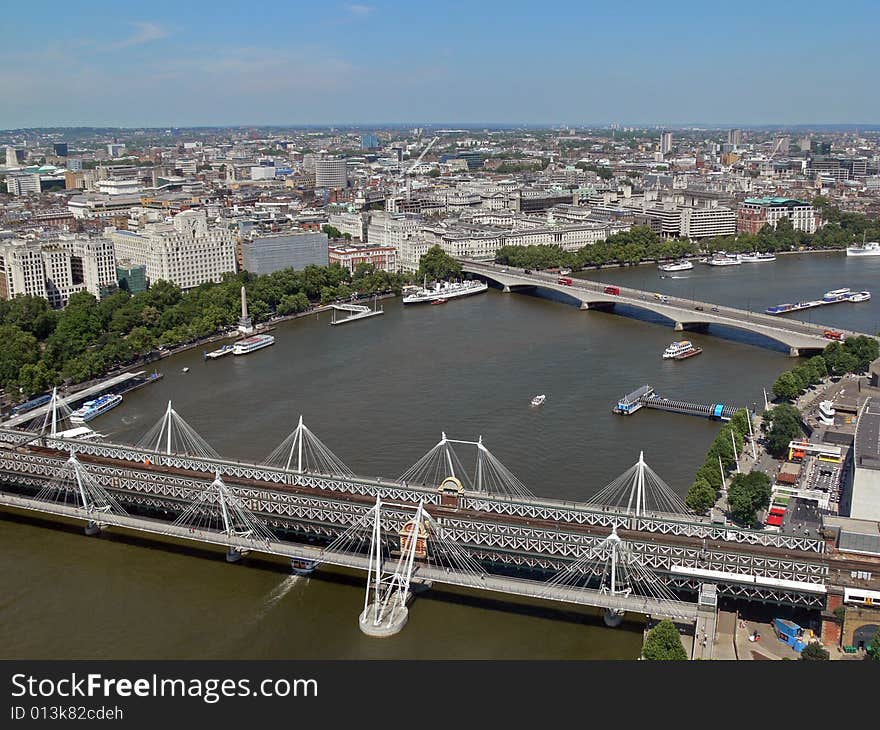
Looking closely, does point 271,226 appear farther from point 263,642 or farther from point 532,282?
point 263,642

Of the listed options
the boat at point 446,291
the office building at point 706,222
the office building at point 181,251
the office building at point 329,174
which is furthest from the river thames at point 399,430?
the office building at point 329,174

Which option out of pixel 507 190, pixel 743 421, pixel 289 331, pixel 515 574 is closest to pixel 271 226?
pixel 289 331

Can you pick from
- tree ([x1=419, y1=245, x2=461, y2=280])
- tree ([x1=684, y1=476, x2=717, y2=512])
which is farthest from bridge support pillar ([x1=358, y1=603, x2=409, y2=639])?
tree ([x1=419, y1=245, x2=461, y2=280])

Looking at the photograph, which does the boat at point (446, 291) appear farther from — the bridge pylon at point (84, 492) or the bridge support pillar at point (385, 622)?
the bridge support pillar at point (385, 622)

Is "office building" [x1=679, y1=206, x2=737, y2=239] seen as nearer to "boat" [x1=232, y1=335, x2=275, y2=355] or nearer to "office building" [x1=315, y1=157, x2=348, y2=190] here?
"boat" [x1=232, y1=335, x2=275, y2=355]

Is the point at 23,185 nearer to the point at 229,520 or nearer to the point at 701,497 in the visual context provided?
the point at 229,520

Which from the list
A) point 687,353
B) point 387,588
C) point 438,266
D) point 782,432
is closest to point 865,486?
point 782,432

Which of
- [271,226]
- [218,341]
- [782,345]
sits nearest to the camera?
[782,345]
